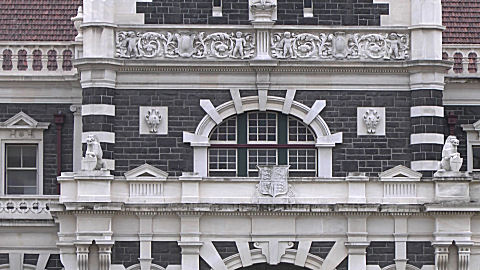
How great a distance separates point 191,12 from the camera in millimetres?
48375

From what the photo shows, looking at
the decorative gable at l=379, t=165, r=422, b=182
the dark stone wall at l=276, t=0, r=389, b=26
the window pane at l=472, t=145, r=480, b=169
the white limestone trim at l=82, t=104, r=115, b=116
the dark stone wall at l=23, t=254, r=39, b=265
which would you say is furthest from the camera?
the window pane at l=472, t=145, r=480, b=169

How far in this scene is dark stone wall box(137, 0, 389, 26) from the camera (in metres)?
48.2

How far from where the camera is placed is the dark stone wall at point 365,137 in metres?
47.8

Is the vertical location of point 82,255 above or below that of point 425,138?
below

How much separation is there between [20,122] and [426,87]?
13.3 m

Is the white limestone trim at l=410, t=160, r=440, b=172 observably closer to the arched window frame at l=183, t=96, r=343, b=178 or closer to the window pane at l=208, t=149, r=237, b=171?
the arched window frame at l=183, t=96, r=343, b=178

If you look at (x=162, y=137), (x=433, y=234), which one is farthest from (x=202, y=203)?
(x=433, y=234)

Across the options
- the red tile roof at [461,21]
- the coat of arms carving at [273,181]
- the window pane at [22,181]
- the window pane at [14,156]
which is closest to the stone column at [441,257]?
the coat of arms carving at [273,181]

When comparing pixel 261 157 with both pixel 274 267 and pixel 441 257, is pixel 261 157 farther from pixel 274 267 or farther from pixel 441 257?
pixel 441 257

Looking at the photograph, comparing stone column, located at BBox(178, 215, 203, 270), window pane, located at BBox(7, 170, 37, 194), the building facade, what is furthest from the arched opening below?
window pane, located at BBox(7, 170, 37, 194)

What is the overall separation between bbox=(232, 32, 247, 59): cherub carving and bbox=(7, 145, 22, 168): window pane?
8636 mm

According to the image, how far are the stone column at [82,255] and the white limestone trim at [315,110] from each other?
305 inches

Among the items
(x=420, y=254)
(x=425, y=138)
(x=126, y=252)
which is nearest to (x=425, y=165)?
(x=425, y=138)

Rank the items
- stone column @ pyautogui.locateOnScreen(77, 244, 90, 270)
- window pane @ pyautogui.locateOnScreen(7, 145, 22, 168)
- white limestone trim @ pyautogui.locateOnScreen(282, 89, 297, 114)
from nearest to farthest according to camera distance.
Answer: stone column @ pyautogui.locateOnScreen(77, 244, 90, 270), white limestone trim @ pyautogui.locateOnScreen(282, 89, 297, 114), window pane @ pyautogui.locateOnScreen(7, 145, 22, 168)
